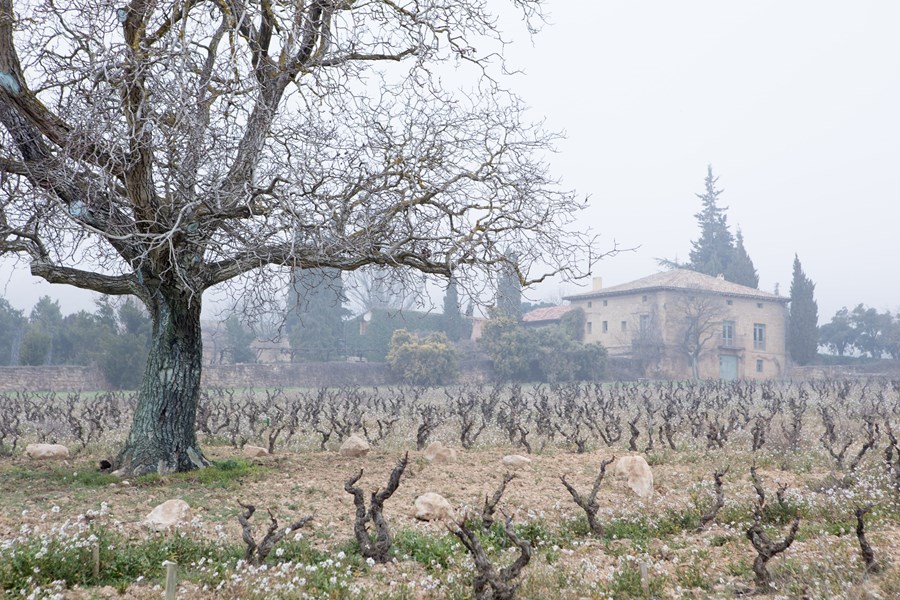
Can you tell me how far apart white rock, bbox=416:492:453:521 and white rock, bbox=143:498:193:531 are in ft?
7.83

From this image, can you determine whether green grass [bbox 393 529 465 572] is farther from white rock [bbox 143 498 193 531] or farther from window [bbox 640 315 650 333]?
window [bbox 640 315 650 333]

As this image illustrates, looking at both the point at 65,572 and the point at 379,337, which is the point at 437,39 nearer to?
the point at 65,572

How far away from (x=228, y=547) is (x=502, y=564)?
241 cm

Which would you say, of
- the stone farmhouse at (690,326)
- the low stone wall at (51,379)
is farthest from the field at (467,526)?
the stone farmhouse at (690,326)

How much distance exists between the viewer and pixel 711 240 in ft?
231

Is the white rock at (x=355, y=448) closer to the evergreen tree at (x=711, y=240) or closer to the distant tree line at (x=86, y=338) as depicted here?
the distant tree line at (x=86, y=338)

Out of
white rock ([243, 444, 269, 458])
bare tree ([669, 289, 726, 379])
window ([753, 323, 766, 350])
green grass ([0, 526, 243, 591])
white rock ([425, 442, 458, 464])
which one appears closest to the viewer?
green grass ([0, 526, 243, 591])

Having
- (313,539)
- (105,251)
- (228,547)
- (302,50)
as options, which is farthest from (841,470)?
(105,251)

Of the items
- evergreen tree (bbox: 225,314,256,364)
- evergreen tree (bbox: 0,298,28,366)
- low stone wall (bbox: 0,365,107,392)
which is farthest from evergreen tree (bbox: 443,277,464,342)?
evergreen tree (bbox: 0,298,28,366)

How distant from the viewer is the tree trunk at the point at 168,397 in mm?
9297

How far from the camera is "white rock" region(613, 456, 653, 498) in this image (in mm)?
8828

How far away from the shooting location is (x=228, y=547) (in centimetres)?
605

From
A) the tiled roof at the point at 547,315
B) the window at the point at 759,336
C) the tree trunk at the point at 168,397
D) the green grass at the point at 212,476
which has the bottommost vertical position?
the green grass at the point at 212,476

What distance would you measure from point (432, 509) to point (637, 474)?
3138 mm
